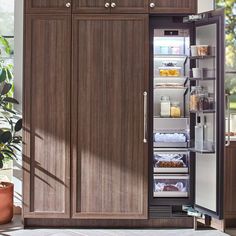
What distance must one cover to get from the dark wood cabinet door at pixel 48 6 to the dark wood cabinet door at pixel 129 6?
414 mm

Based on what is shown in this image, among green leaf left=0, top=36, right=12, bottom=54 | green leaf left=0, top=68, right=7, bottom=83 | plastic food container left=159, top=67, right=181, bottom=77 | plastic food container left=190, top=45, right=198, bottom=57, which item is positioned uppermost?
green leaf left=0, top=36, right=12, bottom=54

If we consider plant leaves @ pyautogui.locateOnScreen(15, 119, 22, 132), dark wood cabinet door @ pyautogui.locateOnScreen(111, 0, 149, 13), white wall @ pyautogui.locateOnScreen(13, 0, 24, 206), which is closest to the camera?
dark wood cabinet door @ pyautogui.locateOnScreen(111, 0, 149, 13)

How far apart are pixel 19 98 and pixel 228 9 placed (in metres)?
2.37

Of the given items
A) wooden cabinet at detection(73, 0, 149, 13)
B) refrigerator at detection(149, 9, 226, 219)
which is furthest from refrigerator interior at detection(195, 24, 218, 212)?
wooden cabinet at detection(73, 0, 149, 13)

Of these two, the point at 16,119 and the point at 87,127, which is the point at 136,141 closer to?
the point at 87,127

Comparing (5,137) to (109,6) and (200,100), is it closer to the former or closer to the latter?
(109,6)

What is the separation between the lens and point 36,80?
4.20 metres

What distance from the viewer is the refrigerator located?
12.9 feet

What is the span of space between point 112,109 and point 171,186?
1.01 meters

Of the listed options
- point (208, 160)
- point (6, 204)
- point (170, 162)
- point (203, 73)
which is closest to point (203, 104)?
point (203, 73)

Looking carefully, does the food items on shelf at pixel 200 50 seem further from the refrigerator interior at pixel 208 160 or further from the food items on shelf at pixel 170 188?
the food items on shelf at pixel 170 188

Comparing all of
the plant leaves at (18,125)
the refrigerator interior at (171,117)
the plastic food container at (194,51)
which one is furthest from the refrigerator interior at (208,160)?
the plant leaves at (18,125)

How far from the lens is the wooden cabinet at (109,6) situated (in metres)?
4.18

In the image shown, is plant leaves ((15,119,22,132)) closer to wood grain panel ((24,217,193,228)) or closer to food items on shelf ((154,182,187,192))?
wood grain panel ((24,217,193,228))
